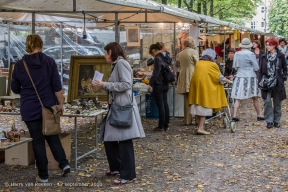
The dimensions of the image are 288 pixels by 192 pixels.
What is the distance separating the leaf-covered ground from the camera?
6.25 meters

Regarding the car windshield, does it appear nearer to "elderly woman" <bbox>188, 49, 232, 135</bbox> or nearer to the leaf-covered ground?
the leaf-covered ground

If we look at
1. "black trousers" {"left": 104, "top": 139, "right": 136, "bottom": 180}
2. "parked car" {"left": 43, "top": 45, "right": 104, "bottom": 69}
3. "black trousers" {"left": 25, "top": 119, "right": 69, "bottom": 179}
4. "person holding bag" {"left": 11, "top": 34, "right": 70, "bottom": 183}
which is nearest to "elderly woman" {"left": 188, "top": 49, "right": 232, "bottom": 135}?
"black trousers" {"left": 104, "top": 139, "right": 136, "bottom": 180}

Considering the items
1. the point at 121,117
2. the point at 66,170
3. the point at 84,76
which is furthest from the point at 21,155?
the point at 121,117

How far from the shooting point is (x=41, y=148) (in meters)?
6.15

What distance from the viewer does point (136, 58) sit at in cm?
1395

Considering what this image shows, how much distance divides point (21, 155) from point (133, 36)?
22.6 feet

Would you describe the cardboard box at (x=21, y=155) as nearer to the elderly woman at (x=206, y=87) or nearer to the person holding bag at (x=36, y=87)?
the person holding bag at (x=36, y=87)

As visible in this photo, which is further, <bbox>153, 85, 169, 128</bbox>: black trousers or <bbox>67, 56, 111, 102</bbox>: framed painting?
<bbox>153, 85, 169, 128</bbox>: black trousers

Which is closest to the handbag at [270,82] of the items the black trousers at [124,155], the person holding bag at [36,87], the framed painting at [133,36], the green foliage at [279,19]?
the framed painting at [133,36]

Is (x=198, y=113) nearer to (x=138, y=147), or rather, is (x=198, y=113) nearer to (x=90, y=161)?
(x=138, y=147)

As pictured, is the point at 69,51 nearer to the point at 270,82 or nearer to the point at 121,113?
the point at 270,82

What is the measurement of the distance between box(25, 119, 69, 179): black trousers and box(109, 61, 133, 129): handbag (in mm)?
814

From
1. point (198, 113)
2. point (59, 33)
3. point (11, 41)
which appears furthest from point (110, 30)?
point (198, 113)

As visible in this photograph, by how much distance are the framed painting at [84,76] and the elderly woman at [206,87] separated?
209 cm
